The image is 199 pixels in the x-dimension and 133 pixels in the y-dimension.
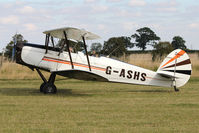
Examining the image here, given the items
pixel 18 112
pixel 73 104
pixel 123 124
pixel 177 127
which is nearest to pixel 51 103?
pixel 73 104

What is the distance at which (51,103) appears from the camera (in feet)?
28.6

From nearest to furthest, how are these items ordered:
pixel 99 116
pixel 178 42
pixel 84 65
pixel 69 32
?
pixel 99 116 < pixel 69 32 < pixel 84 65 < pixel 178 42

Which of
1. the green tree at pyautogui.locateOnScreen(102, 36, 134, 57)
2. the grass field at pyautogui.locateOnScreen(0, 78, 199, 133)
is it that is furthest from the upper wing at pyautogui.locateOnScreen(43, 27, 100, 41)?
the green tree at pyautogui.locateOnScreen(102, 36, 134, 57)

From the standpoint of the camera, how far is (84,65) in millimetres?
11398

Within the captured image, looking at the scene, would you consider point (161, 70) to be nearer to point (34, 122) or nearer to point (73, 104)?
point (73, 104)

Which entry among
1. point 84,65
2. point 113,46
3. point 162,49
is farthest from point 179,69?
point 162,49

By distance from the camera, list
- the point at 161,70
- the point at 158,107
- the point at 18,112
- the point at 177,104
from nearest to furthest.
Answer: the point at 18,112, the point at 158,107, the point at 177,104, the point at 161,70

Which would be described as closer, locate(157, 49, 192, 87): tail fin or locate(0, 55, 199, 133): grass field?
locate(0, 55, 199, 133): grass field

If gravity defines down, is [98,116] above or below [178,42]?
below

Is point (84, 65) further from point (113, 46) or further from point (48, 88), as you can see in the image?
point (113, 46)

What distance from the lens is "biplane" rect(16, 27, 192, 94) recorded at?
11.1 meters

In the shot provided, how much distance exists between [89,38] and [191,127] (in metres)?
7.58

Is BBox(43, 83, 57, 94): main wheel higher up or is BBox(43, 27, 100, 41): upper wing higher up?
BBox(43, 27, 100, 41): upper wing

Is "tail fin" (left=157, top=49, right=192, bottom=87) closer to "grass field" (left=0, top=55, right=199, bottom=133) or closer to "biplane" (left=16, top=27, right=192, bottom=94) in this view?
"biplane" (left=16, top=27, right=192, bottom=94)
